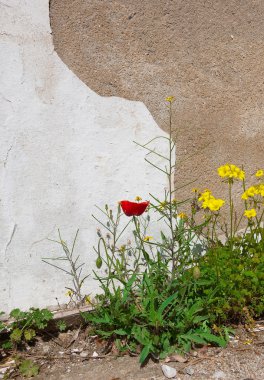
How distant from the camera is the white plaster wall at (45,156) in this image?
2279 millimetres

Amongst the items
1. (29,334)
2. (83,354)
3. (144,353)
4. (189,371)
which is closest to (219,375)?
(189,371)

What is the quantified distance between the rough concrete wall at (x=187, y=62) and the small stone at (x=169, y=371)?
111 cm

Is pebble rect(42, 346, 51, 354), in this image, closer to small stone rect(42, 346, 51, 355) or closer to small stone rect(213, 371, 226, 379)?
small stone rect(42, 346, 51, 355)

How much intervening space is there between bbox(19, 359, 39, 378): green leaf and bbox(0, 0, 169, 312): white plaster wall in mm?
374

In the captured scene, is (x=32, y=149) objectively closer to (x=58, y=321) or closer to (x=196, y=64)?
(x=58, y=321)

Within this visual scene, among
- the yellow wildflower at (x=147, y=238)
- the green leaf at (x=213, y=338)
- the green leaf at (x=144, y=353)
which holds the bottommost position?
the green leaf at (x=144, y=353)

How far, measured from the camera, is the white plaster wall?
228 cm

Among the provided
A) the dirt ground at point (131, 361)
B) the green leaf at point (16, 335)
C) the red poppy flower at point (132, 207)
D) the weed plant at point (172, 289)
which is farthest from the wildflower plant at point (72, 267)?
the red poppy flower at point (132, 207)

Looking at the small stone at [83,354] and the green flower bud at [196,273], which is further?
the small stone at [83,354]

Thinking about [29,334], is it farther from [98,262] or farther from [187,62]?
[187,62]

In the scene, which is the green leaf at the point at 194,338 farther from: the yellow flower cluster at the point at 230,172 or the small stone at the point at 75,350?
the yellow flower cluster at the point at 230,172

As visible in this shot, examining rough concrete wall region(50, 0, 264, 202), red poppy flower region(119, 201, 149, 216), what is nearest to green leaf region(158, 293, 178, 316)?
red poppy flower region(119, 201, 149, 216)

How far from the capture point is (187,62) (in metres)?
2.63

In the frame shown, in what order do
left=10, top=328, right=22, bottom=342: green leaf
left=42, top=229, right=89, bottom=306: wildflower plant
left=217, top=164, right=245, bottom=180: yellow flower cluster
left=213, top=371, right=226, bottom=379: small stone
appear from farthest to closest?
left=42, top=229, right=89, bottom=306: wildflower plant
left=217, top=164, right=245, bottom=180: yellow flower cluster
left=10, top=328, right=22, bottom=342: green leaf
left=213, top=371, right=226, bottom=379: small stone
